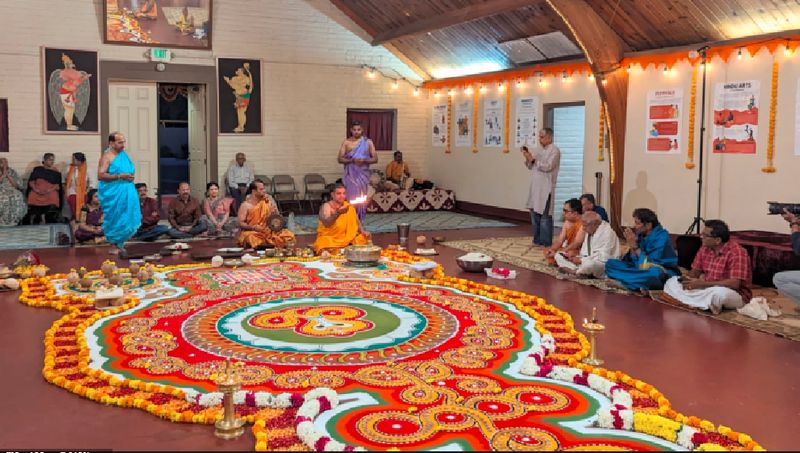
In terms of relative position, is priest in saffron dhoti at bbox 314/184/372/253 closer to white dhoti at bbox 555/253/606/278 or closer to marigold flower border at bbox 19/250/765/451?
white dhoti at bbox 555/253/606/278

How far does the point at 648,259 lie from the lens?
7.27 meters

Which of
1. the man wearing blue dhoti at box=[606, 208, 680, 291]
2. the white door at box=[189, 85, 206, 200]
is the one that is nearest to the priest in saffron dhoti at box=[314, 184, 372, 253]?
the man wearing blue dhoti at box=[606, 208, 680, 291]

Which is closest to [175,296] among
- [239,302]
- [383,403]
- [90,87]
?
[239,302]

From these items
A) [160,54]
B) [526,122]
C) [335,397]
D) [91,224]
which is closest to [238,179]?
[160,54]

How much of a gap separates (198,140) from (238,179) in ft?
4.47

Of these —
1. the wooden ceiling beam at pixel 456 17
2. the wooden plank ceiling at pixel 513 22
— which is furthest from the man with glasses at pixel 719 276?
the wooden ceiling beam at pixel 456 17

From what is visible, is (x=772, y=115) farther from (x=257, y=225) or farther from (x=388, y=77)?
(x=388, y=77)

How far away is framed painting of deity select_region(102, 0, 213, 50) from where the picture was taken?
13.2 meters

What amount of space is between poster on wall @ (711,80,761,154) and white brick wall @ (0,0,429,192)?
7475 mm

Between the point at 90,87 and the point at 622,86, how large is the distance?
8.74 m

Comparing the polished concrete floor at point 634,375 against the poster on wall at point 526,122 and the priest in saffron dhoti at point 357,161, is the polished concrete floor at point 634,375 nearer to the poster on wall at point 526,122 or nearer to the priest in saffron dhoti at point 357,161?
the priest in saffron dhoti at point 357,161

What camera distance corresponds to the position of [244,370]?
4.64 metres

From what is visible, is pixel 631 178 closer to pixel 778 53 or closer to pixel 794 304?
pixel 778 53

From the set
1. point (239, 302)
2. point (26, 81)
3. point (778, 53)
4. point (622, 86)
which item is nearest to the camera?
point (239, 302)
